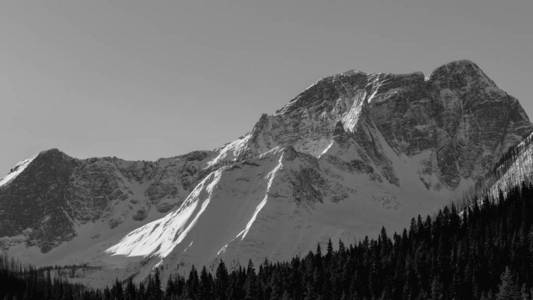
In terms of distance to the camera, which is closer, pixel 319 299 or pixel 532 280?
pixel 532 280

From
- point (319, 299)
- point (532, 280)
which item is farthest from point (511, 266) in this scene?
point (319, 299)

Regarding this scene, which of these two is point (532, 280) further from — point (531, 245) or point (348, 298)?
point (348, 298)

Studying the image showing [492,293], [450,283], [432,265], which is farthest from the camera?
[432,265]

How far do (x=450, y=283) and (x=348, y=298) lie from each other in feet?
66.0

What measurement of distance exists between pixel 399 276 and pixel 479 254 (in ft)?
57.9

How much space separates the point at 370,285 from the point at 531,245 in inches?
1337

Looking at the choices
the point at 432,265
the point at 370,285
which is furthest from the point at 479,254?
the point at 370,285

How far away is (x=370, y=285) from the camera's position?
198000mm

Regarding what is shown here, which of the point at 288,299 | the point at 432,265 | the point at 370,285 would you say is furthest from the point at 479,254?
the point at 288,299

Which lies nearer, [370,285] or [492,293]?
[492,293]

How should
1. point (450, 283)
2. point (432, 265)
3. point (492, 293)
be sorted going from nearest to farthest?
point (492, 293)
point (450, 283)
point (432, 265)

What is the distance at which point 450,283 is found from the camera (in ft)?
613

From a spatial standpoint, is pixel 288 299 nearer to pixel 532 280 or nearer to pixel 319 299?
pixel 319 299

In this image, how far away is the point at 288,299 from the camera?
196 meters
